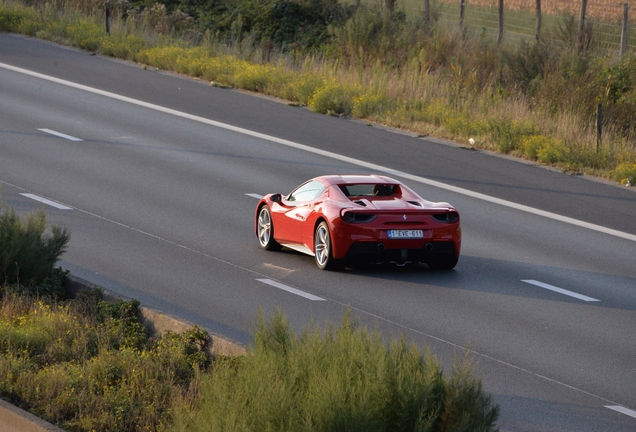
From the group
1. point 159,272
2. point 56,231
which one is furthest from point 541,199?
point 56,231

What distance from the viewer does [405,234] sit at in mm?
14461

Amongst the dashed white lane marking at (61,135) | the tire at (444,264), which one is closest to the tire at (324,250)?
the tire at (444,264)

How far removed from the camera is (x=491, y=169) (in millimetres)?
22641

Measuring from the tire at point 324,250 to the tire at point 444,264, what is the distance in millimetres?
1264

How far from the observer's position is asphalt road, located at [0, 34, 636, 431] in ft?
37.9

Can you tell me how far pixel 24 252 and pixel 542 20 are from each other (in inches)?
1358

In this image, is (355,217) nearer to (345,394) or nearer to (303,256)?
(303,256)

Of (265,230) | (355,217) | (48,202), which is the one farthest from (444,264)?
(48,202)

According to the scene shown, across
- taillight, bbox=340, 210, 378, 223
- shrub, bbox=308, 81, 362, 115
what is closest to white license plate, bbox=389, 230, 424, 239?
taillight, bbox=340, 210, 378, 223

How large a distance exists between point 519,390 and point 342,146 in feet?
47.2

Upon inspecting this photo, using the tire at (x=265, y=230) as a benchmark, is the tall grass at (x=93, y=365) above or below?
above

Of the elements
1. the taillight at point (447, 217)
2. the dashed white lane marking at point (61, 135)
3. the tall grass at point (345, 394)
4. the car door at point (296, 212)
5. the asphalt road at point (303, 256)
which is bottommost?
the dashed white lane marking at point (61, 135)

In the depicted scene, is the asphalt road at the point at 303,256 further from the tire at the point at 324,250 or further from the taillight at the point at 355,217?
the taillight at the point at 355,217

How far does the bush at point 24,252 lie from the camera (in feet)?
37.8
